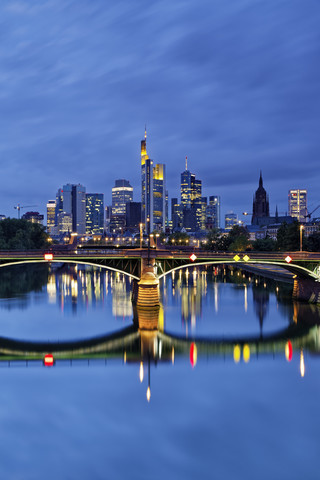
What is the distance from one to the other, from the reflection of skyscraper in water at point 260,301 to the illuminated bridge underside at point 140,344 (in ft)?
20.9

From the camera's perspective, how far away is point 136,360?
45.0m

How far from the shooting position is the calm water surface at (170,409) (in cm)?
2673

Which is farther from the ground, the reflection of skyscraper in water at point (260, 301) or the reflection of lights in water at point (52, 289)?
the reflection of lights in water at point (52, 289)

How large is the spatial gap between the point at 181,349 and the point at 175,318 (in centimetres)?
1443

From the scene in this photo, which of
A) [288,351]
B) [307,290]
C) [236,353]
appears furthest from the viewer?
[307,290]

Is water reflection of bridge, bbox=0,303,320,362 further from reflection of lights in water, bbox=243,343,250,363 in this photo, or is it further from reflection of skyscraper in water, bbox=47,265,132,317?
reflection of skyscraper in water, bbox=47,265,132,317

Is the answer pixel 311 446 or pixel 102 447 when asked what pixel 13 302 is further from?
pixel 311 446

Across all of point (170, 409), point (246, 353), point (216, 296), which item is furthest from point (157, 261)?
point (170, 409)

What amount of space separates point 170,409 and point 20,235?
368ft

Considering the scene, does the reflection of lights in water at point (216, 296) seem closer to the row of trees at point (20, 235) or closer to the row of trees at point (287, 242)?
the row of trees at point (287, 242)

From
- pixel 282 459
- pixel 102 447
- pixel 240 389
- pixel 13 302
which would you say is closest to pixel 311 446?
pixel 282 459

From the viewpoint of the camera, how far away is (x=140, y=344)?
4988 centimetres

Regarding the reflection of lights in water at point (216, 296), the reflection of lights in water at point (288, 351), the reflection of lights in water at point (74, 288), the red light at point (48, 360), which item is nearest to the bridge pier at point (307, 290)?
the reflection of lights in water at point (216, 296)

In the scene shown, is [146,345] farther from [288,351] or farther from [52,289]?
[52,289]
